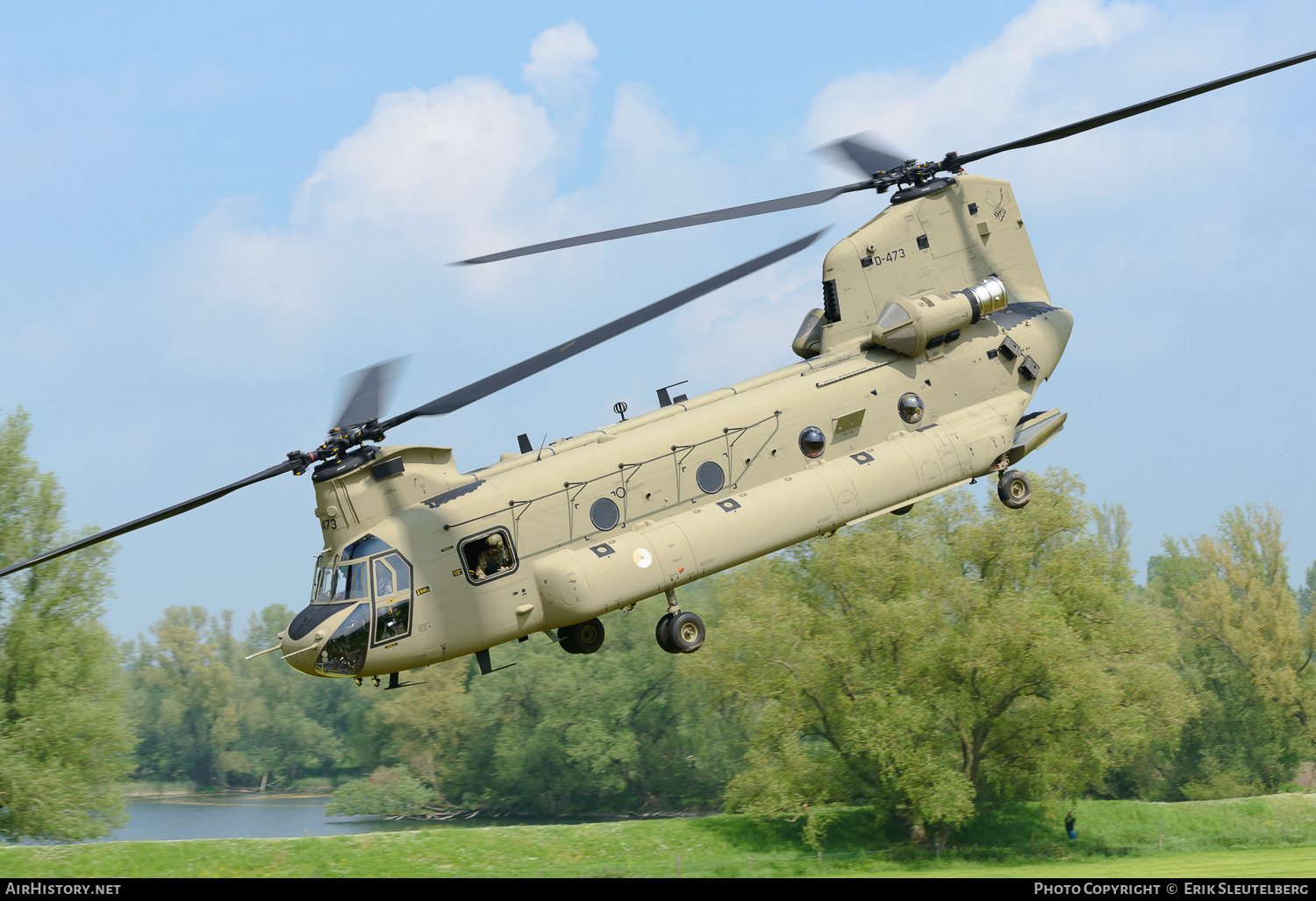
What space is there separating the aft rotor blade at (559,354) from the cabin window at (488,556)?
2364 mm

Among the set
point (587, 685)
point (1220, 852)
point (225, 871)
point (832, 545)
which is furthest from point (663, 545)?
point (587, 685)

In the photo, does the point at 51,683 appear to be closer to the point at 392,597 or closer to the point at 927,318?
the point at 392,597

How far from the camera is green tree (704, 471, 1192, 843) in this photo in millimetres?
47438

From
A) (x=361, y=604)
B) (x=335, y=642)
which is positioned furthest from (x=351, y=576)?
(x=335, y=642)

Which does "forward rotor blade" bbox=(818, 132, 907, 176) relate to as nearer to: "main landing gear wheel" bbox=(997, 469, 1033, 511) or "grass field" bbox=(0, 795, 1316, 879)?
"main landing gear wheel" bbox=(997, 469, 1033, 511)

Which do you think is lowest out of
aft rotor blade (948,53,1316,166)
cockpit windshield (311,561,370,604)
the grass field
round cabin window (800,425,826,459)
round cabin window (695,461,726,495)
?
the grass field

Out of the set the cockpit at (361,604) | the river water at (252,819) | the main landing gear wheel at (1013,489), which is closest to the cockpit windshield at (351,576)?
the cockpit at (361,604)

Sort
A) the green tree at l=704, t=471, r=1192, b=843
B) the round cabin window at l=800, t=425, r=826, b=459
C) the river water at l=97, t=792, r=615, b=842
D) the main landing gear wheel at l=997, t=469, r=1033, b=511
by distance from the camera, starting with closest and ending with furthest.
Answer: the round cabin window at l=800, t=425, r=826, b=459, the main landing gear wheel at l=997, t=469, r=1033, b=511, the green tree at l=704, t=471, r=1192, b=843, the river water at l=97, t=792, r=615, b=842

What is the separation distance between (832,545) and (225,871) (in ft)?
88.4

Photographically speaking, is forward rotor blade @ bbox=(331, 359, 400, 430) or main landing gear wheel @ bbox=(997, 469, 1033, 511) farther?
main landing gear wheel @ bbox=(997, 469, 1033, 511)

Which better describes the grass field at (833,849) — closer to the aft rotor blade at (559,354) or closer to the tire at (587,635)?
the tire at (587,635)

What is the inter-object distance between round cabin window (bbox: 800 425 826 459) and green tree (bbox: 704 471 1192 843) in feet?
91.5

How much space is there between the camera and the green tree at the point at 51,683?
132 ft

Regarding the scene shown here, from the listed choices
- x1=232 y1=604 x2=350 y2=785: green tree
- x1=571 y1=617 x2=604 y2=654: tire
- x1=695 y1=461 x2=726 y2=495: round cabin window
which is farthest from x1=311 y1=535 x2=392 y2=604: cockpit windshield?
x1=232 y1=604 x2=350 y2=785: green tree
